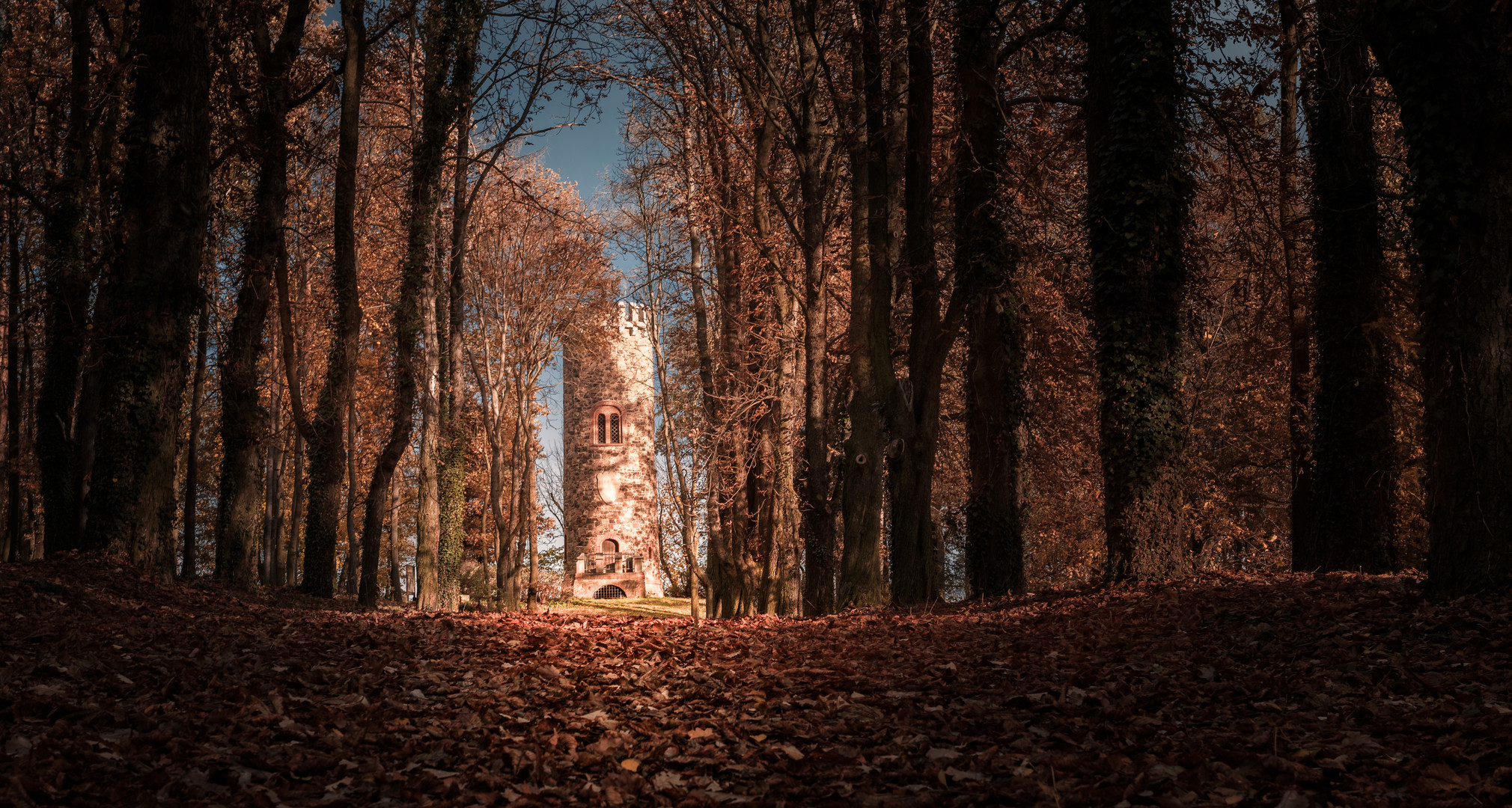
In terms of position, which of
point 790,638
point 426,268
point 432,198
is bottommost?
point 790,638

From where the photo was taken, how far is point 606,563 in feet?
126

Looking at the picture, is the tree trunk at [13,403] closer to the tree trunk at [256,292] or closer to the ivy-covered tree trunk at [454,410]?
the tree trunk at [256,292]

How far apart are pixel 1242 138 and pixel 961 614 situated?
7.07 m

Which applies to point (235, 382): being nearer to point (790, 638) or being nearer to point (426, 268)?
point (426, 268)

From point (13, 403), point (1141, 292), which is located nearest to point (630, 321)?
point (13, 403)

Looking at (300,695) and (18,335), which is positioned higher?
(18,335)

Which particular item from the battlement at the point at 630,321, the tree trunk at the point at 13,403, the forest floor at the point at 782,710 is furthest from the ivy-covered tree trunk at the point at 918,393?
the battlement at the point at 630,321

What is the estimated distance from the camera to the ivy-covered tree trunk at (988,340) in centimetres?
1298

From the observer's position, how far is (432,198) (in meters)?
15.0

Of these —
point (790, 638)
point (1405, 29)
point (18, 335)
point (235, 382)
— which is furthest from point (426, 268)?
point (1405, 29)

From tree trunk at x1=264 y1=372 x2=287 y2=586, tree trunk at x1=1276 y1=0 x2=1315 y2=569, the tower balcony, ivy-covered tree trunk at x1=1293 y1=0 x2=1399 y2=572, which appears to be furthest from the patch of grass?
ivy-covered tree trunk at x1=1293 y1=0 x2=1399 y2=572

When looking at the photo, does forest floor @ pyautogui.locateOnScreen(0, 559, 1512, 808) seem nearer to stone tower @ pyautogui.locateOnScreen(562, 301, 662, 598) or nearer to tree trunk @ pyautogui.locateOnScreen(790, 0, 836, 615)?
tree trunk @ pyautogui.locateOnScreen(790, 0, 836, 615)

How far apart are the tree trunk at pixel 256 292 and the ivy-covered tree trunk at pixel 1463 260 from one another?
13.2 meters

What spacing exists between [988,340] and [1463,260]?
701cm
